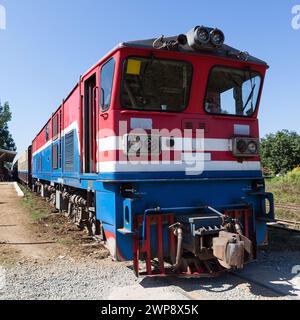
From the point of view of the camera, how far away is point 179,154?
19.2ft

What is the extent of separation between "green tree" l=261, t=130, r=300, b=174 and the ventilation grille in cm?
4074

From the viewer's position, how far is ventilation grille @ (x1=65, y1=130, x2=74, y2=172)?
8.14 m

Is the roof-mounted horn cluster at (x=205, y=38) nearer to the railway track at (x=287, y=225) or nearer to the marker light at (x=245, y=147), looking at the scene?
the marker light at (x=245, y=147)

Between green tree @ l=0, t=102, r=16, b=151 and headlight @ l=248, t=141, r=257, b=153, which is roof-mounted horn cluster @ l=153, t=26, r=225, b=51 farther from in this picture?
green tree @ l=0, t=102, r=16, b=151

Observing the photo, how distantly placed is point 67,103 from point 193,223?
4750mm

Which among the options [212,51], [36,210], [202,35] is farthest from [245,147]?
[36,210]

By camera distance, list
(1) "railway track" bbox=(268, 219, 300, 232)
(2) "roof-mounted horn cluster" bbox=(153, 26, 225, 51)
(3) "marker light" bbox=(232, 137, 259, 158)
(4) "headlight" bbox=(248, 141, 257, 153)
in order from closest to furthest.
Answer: (2) "roof-mounted horn cluster" bbox=(153, 26, 225, 51) → (3) "marker light" bbox=(232, 137, 259, 158) → (4) "headlight" bbox=(248, 141, 257, 153) → (1) "railway track" bbox=(268, 219, 300, 232)

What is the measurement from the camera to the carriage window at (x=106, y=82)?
5.69 m

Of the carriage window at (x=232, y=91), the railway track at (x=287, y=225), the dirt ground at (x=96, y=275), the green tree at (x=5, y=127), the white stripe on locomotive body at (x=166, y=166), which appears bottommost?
the dirt ground at (x=96, y=275)

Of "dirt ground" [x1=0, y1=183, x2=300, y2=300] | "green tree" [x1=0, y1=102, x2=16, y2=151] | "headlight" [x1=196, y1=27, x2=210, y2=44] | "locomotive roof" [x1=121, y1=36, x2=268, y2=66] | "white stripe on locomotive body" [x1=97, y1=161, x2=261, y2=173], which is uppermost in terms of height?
"green tree" [x1=0, y1=102, x2=16, y2=151]

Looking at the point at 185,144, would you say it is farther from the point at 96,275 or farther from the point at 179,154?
the point at 96,275

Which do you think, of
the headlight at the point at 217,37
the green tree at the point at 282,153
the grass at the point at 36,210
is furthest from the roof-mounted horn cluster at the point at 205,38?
the green tree at the point at 282,153

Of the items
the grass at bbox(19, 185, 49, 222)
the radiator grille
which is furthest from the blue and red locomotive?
the grass at bbox(19, 185, 49, 222)

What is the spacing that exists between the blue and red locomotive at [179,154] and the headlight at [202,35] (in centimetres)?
1
